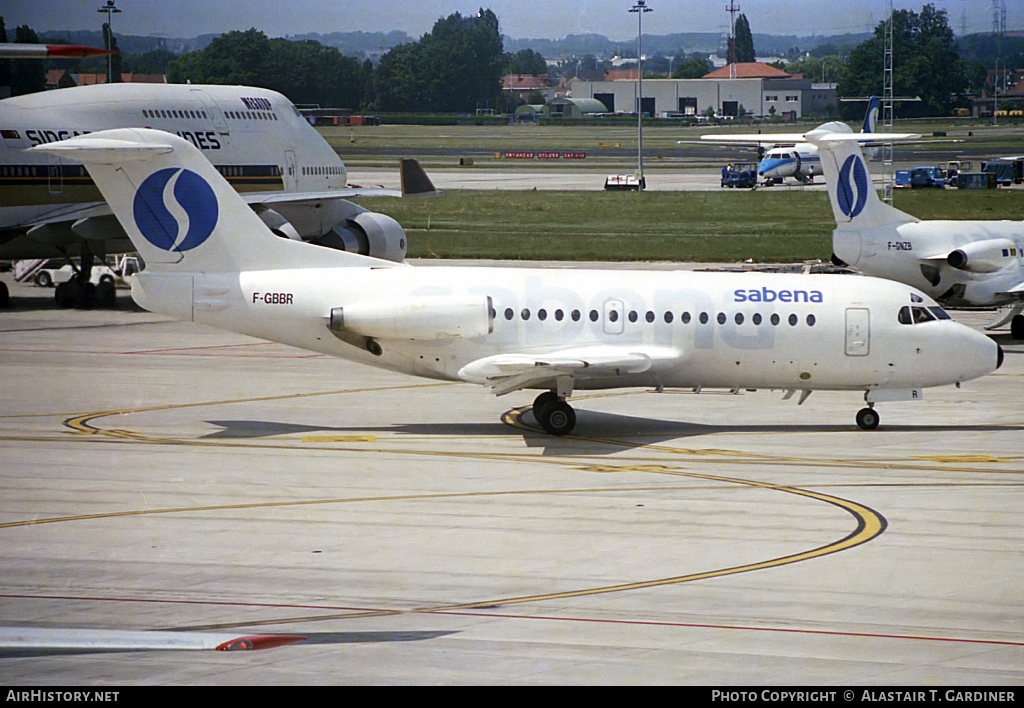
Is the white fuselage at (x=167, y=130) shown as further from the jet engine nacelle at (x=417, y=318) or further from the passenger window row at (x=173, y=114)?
the jet engine nacelle at (x=417, y=318)

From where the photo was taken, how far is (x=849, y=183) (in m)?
37.7

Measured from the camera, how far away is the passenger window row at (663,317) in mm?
25297

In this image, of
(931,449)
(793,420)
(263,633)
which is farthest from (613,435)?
(263,633)

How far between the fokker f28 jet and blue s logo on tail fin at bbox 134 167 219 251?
14.2m

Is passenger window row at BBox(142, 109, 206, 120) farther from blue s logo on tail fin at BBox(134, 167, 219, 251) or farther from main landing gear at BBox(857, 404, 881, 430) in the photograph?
main landing gear at BBox(857, 404, 881, 430)

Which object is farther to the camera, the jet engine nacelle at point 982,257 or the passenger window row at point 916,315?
the jet engine nacelle at point 982,257

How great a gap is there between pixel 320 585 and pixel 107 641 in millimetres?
5115

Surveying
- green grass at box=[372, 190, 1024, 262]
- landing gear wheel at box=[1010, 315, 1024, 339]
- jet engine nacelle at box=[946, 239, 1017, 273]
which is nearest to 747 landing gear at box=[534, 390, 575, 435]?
jet engine nacelle at box=[946, 239, 1017, 273]

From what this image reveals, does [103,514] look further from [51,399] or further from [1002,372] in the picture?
[1002,372]

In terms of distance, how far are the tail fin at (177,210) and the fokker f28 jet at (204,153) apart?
13.9 meters

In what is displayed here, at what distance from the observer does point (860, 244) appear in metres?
38.3

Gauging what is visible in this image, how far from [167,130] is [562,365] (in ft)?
85.0

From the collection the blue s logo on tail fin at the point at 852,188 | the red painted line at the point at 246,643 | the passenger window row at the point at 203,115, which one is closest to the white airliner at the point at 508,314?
the blue s logo on tail fin at the point at 852,188

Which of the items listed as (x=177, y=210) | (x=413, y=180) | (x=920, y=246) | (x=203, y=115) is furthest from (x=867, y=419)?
(x=203, y=115)
